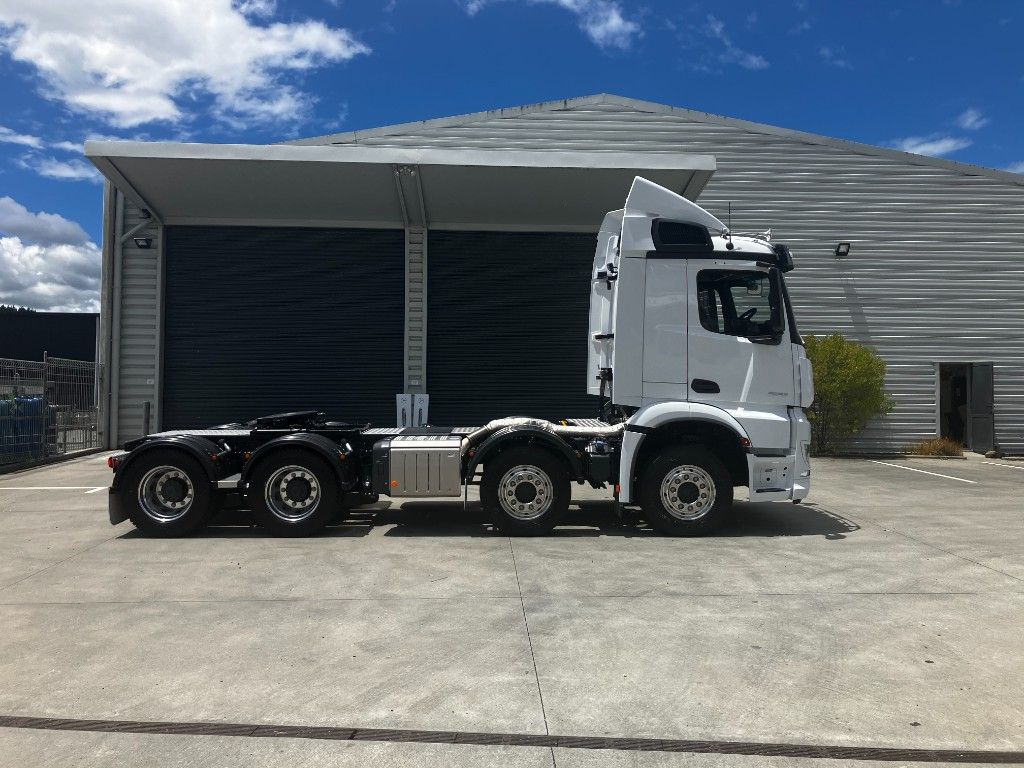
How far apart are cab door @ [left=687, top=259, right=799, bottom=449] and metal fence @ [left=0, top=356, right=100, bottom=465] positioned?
11912 mm

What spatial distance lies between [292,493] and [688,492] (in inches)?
171

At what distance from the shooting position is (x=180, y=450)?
762 centimetres

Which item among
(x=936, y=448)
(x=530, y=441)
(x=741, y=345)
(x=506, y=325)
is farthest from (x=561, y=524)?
(x=936, y=448)

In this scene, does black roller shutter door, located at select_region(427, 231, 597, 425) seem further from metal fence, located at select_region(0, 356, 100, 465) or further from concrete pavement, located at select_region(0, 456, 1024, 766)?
concrete pavement, located at select_region(0, 456, 1024, 766)

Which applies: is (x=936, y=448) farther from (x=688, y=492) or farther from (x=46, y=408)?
(x=46, y=408)

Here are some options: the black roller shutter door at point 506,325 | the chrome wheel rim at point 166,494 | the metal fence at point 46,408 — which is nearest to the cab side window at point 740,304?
the chrome wheel rim at point 166,494

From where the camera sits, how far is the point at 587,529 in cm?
820

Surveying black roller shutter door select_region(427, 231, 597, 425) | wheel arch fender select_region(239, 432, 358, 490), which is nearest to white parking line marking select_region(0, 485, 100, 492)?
wheel arch fender select_region(239, 432, 358, 490)

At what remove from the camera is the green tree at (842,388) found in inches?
629

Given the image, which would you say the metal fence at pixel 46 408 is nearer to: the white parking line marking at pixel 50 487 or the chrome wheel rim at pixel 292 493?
the white parking line marking at pixel 50 487

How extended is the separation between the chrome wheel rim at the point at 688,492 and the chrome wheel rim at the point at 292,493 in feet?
12.5

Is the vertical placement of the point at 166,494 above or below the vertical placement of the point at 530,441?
below

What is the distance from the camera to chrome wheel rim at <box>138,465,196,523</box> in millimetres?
7660

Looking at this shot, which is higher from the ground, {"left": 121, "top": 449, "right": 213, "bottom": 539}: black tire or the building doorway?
the building doorway
